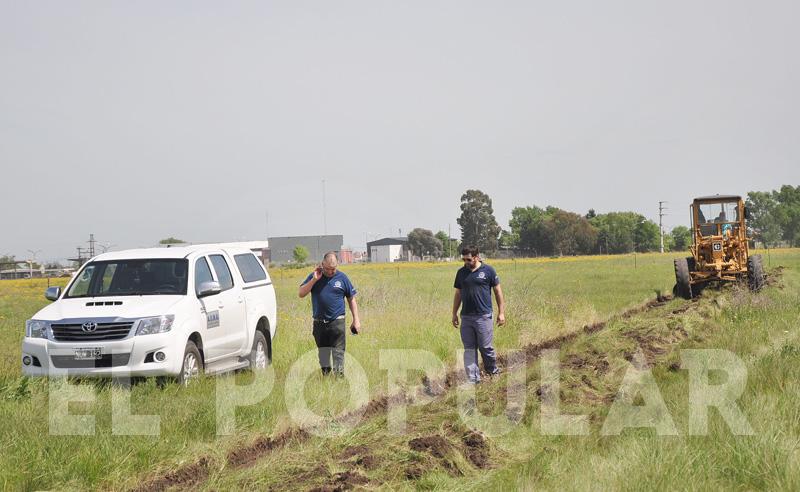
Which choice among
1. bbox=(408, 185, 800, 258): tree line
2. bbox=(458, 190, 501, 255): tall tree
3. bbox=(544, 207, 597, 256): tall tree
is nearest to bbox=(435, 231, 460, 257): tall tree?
bbox=(408, 185, 800, 258): tree line

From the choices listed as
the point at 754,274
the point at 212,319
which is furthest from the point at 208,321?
the point at 754,274

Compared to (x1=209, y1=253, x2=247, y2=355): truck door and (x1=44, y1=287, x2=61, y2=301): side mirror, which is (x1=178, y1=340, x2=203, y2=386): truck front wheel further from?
(x1=44, y1=287, x2=61, y2=301): side mirror

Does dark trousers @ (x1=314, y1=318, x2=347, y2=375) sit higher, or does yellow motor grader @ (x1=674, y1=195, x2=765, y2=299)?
yellow motor grader @ (x1=674, y1=195, x2=765, y2=299)

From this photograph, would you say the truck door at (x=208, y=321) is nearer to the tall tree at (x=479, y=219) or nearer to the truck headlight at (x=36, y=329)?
the truck headlight at (x=36, y=329)

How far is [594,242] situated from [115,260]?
114m

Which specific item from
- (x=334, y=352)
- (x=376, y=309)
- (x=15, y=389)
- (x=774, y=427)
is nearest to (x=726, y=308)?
(x=376, y=309)

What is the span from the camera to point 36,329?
1001 cm

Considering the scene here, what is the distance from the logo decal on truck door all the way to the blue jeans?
3.26 m

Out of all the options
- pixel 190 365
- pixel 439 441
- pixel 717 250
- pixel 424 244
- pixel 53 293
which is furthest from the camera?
pixel 424 244

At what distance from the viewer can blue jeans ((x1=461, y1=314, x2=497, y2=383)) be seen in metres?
10.8

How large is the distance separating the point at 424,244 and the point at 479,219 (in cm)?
4003

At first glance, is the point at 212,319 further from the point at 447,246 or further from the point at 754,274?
the point at 447,246

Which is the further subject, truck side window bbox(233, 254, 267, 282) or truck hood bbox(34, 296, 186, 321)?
truck side window bbox(233, 254, 267, 282)

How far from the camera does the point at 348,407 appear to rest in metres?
9.59
